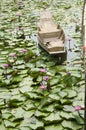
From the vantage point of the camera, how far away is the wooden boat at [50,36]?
477cm

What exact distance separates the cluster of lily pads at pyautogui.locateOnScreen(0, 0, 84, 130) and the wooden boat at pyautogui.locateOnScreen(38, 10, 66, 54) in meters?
Result: 0.14

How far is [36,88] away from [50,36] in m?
2.22

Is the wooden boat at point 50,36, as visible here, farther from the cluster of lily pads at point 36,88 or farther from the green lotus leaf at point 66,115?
the green lotus leaf at point 66,115

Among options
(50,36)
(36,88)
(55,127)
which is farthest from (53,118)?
(50,36)

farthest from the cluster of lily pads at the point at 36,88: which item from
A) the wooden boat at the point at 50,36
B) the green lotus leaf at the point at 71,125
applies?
the wooden boat at the point at 50,36

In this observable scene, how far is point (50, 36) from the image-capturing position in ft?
19.3

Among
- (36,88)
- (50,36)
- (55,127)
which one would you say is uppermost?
(50,36)

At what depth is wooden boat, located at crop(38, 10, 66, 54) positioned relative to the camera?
15.7 ft

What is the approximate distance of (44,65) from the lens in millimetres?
4598

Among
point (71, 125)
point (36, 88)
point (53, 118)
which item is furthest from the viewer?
point (36, 88)

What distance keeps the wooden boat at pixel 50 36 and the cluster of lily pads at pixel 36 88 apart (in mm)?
145

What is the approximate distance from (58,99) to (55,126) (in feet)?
1.52

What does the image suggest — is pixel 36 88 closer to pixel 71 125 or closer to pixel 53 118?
pixel 53 118

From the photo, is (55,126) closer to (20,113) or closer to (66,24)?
(20,113)
